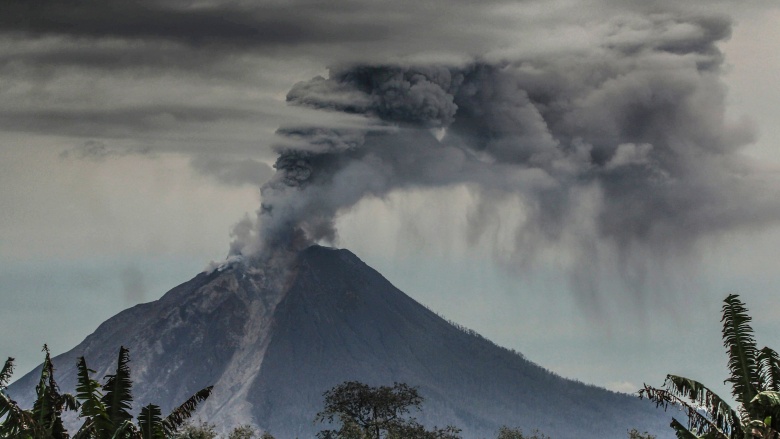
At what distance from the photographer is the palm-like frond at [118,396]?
19.4m

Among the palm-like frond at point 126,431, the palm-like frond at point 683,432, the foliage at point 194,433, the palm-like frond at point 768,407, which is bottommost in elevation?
the palm-like frond at point 126,431

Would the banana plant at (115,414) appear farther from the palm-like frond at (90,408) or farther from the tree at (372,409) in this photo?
the tree at (372,409)

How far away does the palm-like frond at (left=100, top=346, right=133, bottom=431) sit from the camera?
63.7 ft

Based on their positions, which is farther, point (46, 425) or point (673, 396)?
point (46, 425)

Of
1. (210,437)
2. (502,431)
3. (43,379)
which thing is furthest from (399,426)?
(43,379)

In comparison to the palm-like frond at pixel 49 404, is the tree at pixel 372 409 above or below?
above

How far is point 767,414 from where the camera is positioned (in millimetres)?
18172

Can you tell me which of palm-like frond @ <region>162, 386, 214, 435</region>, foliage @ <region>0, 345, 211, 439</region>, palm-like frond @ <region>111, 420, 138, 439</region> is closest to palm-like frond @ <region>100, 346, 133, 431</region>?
foliage @ <region>0, 345, 211, 439</region>

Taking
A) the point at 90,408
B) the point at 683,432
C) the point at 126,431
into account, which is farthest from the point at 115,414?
the point at 683,432

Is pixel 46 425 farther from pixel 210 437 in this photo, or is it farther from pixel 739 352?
pixel 210 437

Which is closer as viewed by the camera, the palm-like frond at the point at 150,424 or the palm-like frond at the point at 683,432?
the palm-like frond at the point at 683,432

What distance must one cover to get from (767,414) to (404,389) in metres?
57.3

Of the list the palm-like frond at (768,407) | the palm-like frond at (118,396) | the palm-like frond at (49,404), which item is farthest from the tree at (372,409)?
the palm-like frond at (768,407)

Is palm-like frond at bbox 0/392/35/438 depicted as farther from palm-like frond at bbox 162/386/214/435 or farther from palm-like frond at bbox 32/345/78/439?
palm-like frond at bbox 162/386/214/435
